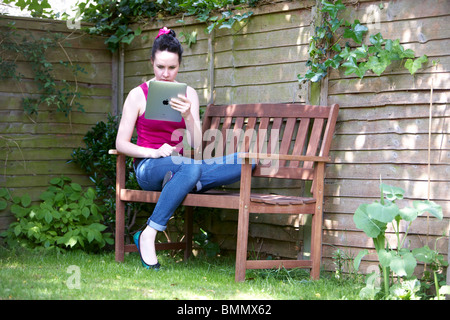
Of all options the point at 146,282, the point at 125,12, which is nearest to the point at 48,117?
the point at 125,12

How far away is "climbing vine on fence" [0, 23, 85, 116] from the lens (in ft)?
14.3

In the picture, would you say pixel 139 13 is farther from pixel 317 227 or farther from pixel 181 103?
pixel 317 227

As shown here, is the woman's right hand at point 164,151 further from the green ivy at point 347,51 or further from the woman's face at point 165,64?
the green ivy at point 347,51

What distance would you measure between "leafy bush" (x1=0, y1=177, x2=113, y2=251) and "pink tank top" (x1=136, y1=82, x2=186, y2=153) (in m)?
0.91

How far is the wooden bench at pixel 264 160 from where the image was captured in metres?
3.20

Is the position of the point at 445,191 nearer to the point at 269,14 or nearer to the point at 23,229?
the point at 269,14

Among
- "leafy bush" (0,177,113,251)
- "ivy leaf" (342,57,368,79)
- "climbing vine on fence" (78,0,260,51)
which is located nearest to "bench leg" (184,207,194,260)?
"leafy bush" (0,177,113,251)

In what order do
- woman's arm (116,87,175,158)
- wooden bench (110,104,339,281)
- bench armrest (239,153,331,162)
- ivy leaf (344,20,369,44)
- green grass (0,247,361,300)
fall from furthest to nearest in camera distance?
woman's arm (116,87,175,158)
ivy leaf (344,20,369,44)
wooden bench (110,104,339,281)
bench armrest (239,153,331,162)
green grass (0,247,361,300)

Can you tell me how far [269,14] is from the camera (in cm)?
399

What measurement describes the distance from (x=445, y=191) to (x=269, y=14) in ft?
5.41

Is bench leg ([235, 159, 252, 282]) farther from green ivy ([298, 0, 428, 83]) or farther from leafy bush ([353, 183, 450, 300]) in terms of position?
green ivy ([298, 0, 428, 83])

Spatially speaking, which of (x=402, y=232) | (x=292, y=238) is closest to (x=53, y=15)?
(x=292, y=238)

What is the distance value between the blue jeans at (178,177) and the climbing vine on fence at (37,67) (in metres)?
1.23
